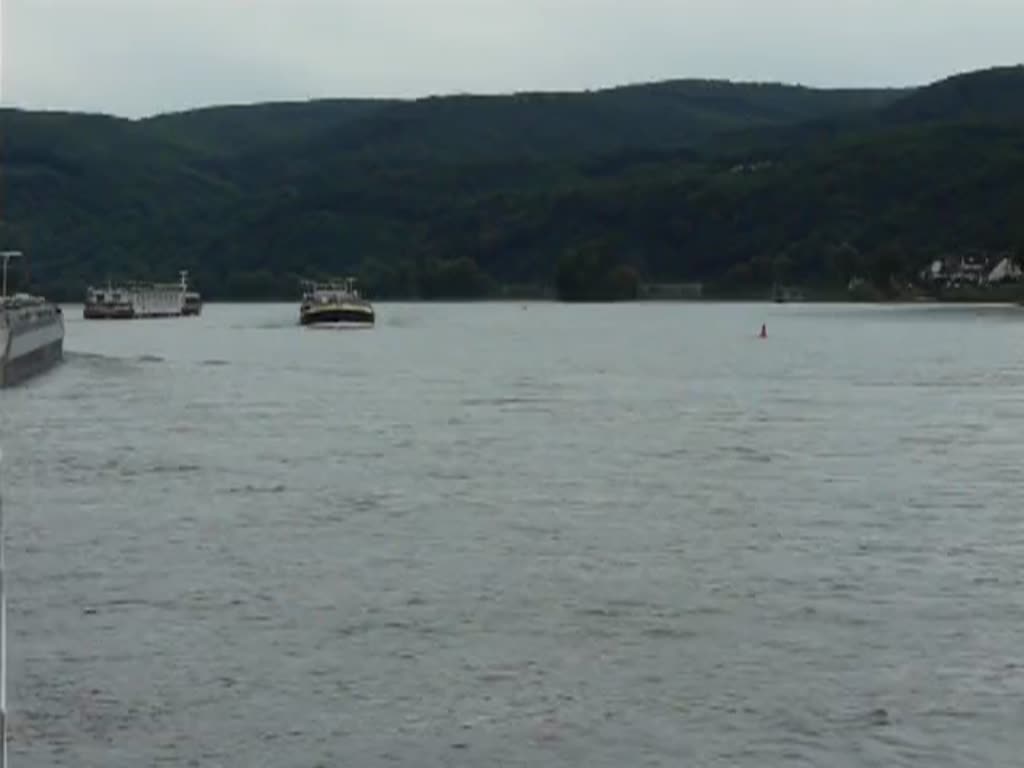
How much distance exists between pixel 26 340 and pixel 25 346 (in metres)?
0.93

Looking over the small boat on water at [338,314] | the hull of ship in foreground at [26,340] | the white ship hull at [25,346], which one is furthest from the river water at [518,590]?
the small boat on water at [338,314]

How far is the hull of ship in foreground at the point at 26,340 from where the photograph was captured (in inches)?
2469

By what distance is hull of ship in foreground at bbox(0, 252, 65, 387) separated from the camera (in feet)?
206

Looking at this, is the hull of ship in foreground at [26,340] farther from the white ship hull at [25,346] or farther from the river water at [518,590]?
the river water at [518,590]

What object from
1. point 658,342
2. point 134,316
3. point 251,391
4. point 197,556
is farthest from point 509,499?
point 134,316

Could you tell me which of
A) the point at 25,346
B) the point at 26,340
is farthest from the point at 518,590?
the point at 26,340

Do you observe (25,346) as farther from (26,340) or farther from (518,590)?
(518,590)

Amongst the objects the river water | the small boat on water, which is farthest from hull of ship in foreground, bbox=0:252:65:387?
the small boat on water

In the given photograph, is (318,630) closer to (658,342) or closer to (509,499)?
(509,499)

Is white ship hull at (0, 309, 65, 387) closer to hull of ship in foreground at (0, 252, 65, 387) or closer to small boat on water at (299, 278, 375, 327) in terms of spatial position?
hull of ship in foreground at (0, 252, 65, 387)

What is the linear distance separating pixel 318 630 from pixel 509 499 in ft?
36.5

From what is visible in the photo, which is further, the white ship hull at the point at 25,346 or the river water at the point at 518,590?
the white ship hull at the point at 25,346

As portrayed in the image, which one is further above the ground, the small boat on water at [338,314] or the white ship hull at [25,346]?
the white ship hull at [25,346]

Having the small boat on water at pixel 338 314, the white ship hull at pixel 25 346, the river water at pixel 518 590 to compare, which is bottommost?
the small boat on water at pixel 338 314
